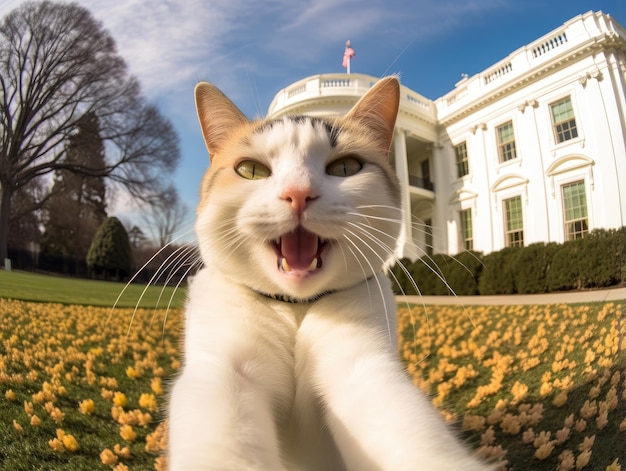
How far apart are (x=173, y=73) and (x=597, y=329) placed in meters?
0.98

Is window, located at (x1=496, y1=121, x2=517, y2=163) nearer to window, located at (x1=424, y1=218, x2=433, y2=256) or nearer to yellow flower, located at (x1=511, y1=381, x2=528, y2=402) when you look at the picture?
window, located at (x1=424, y1=218, x2=433, y2=256)

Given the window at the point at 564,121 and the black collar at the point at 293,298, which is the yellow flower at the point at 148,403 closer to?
the black collar at the point at 293,298

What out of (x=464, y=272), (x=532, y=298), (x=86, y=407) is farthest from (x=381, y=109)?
(x=86, y=407)

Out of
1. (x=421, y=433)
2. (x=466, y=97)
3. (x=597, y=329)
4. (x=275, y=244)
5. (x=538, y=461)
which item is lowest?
(x=538, y=461)

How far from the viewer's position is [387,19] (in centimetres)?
71

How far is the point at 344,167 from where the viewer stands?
79 cm

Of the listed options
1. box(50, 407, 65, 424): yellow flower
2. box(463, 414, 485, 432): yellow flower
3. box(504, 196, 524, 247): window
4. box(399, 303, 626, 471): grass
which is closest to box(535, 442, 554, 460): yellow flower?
box(399, 303, 626, 471): grass

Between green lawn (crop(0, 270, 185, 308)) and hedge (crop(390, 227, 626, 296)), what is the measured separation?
1.80 ft

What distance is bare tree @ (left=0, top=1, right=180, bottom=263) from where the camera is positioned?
0.73 metres

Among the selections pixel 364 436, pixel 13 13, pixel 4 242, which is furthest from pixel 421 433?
pixel 13 13

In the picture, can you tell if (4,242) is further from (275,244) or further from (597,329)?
(597,329)

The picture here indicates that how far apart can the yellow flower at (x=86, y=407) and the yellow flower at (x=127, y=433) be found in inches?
2.8

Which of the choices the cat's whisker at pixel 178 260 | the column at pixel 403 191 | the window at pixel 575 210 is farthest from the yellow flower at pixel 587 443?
the cat's whisker at pixel 178 260

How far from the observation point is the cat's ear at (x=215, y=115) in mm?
754
